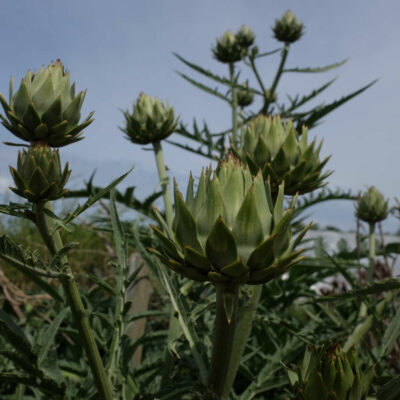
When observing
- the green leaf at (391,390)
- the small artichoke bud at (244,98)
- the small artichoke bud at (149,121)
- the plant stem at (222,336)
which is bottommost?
the green leaf at (391,390)

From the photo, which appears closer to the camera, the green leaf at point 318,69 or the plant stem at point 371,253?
the plant stem at point 371,253

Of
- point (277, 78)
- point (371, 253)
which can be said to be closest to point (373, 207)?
point (371, 253)

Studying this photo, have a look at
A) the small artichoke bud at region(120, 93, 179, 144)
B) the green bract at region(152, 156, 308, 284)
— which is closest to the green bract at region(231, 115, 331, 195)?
the green bract at region(152, 156, 308, 284)

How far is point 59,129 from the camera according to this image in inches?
33.1

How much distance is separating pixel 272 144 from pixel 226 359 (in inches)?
20.6

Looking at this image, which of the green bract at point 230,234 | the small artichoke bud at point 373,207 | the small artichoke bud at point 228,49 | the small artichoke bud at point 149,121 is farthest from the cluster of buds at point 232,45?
the green bract at point 230,234

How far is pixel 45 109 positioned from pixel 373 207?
48.4 inches

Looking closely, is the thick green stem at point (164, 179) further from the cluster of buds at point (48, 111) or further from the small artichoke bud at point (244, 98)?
the small artichoke bud at point (244, 98)

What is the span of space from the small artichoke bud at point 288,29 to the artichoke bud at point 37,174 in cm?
197

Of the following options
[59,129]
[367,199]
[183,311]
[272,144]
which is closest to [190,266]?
[183,311]

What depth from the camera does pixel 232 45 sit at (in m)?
2.44

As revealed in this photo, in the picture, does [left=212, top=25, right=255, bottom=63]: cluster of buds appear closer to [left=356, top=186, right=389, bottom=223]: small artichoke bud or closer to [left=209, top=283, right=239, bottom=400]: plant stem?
[left=356, top=186, right=389, bottom=223]: small artichoke bud

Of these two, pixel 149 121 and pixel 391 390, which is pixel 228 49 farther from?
pixel 391 390

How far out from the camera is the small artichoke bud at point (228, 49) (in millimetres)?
2438
